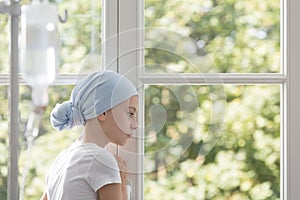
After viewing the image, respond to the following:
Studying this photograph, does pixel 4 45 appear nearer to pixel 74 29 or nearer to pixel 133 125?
pixel 74 29

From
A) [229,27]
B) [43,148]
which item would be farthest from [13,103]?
[229,27]

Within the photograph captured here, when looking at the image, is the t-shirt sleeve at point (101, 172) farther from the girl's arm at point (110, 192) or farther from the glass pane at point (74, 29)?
the glass pane at point (74, 29)

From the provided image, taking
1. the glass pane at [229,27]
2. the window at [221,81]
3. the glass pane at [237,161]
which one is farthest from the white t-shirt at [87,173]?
the glass pane at [229,27]

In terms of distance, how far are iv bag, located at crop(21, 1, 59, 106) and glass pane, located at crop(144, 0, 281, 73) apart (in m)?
0.85

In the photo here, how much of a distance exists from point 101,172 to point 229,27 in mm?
735

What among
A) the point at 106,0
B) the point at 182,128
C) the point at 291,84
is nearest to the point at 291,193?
the point at 291,84

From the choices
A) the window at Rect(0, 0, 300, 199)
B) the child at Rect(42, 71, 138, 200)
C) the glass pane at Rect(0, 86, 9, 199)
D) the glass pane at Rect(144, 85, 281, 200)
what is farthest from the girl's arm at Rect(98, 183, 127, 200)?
the glass pane at Rect(0, 86, 9, 199)

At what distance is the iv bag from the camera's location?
54.3 inches

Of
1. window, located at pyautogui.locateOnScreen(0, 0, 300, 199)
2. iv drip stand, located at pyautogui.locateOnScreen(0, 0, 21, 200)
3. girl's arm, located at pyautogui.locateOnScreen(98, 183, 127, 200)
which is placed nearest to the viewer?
iv drip stand, located at pyautogui.locateOnScreen(0, 0, 21, 200)

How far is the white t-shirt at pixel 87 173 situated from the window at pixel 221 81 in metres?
0.30

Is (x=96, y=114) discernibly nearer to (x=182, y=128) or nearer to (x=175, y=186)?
(x=182, y=128)

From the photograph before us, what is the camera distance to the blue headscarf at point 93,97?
1818 millimetres

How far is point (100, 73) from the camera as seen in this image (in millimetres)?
1865

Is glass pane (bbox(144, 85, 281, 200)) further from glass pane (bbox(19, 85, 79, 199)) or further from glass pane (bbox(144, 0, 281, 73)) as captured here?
glass pane (bbox(19, 85, 79, 199))
